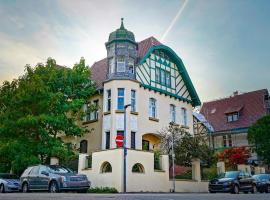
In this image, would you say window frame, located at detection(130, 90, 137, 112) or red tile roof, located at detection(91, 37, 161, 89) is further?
Answer: red tile roof, located at detection(91, 37, 161, 89)

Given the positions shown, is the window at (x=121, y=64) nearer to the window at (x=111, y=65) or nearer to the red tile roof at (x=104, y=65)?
the window at (x=111, y=65)

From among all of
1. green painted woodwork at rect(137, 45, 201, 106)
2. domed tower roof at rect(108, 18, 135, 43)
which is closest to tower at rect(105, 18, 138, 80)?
domed tower roof at rect(108, 18, 135, 43)

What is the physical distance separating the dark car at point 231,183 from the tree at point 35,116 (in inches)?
439

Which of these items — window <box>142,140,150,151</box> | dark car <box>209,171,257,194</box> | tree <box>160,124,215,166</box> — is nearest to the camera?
dark car <box>209,171,257,194</box>

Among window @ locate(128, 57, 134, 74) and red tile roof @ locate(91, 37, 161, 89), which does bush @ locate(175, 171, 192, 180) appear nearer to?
window @ locate(128, 57, 134, 74)

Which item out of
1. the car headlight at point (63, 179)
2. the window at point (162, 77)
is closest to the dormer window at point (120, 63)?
the window at point (162, 77)

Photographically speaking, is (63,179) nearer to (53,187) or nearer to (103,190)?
(53,187)

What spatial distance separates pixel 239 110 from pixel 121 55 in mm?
24451

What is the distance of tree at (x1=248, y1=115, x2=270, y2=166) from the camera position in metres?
34.9

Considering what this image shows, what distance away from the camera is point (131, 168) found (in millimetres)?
21781

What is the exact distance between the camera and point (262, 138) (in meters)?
35.5

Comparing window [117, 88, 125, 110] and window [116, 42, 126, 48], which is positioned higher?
window [116, 42, 126, 48]

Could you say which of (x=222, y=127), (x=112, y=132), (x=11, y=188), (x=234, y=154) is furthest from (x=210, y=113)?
(x=11, y=188)

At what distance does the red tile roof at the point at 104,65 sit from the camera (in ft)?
108
